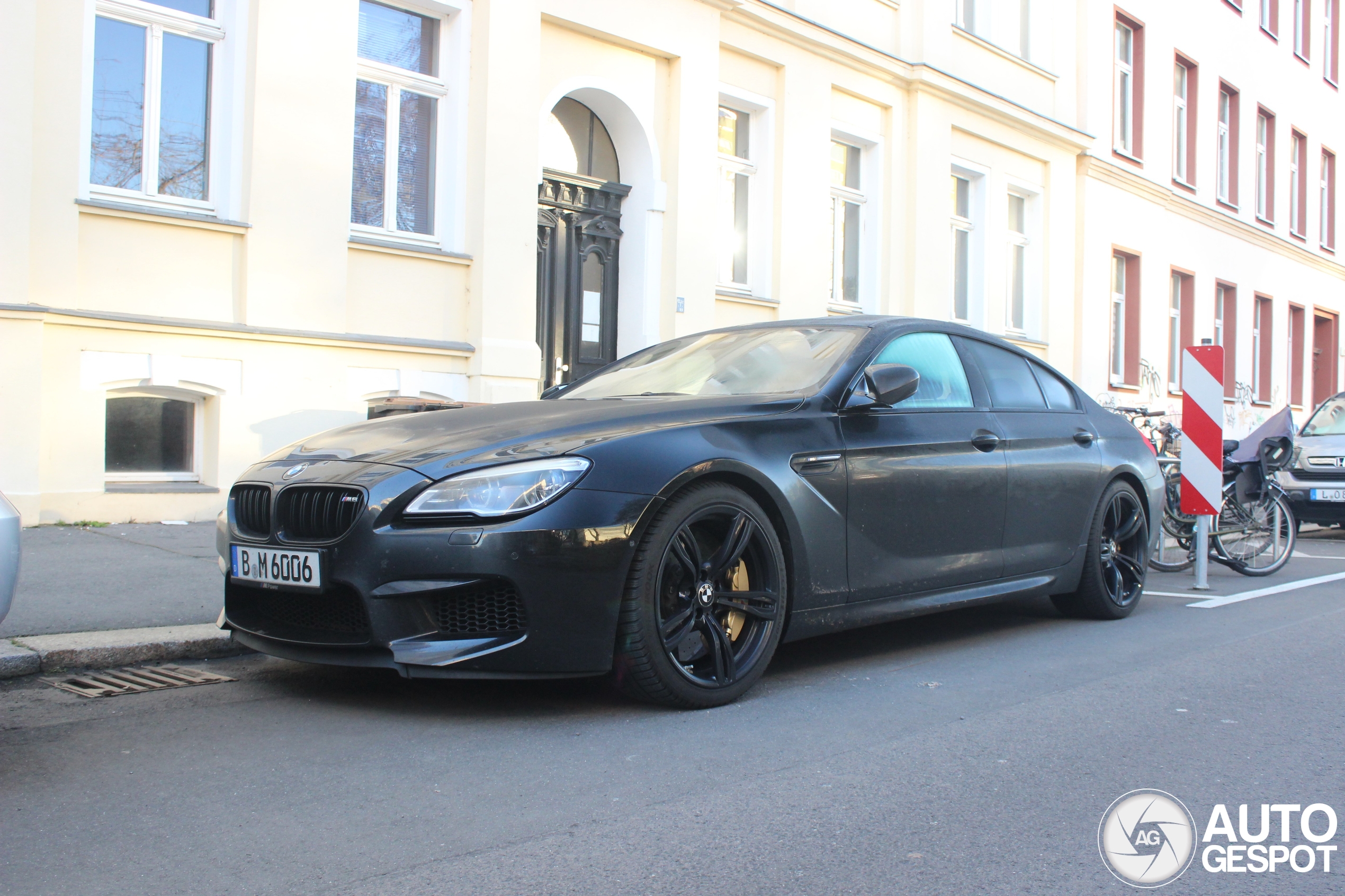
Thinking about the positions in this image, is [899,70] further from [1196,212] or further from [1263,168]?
[1263,168]

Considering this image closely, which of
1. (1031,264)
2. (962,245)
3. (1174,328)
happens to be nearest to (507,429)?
(962,245)

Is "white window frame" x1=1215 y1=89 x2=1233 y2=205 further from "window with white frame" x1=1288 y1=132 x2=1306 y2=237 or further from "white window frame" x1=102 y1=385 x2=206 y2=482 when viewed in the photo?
"white window frame" x1=102 y1=385 x2=206 y2=482

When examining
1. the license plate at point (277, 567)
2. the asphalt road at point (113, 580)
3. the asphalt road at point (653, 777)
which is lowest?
the asphalt road at point (653, 777)

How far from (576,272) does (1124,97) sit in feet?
Answer: 43.3

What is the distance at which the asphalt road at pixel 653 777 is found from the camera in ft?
9.09

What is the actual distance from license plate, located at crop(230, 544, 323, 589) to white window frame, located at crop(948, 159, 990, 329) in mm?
14474

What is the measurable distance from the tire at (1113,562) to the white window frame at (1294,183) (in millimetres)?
24664

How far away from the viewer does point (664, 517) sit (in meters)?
4.07

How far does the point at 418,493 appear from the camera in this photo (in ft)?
12.8

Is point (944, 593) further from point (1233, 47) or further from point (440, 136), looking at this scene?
point (1233, 47)

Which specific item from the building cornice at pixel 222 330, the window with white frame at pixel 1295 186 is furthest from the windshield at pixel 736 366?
the window with white frame at pixel 1295 186

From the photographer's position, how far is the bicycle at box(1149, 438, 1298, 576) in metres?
8.65

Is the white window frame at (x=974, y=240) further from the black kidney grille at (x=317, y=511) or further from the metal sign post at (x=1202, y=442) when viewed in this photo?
the black kidney grille at (x=317, y=511)

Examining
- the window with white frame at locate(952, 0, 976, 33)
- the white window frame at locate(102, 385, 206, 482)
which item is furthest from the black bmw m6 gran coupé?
the window with white frame at locate(952, 0, 976, 33)
